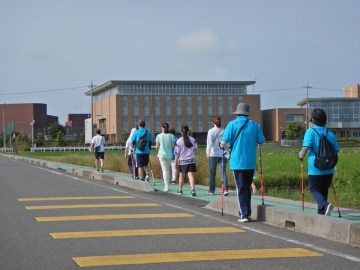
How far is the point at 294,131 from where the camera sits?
4031 inches

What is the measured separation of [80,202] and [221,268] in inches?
292

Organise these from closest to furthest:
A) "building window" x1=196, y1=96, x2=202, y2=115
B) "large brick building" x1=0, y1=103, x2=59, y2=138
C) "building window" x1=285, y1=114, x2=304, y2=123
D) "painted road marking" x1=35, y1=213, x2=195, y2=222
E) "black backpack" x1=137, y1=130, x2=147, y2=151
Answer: "painted road marking" x1=35, y1=213, x2=195, y2=222 < "black backpack" x1=137, y1=130, x2=147, y2=151 < "building window" x1=196, y1=96, x2=202, y2=115 < "building window" x1=285, y1=114, x2=304, y2=123 < "large brick building" x1=0, y1=103, x2=59, y2=138

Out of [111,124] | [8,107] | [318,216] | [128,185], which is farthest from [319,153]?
[8,107]

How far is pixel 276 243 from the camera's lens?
8281 mm

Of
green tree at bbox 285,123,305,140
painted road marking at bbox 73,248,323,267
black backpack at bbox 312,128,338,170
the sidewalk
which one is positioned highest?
green tree at bbox 285,123,305,140

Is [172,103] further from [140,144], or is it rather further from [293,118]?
[140,144]

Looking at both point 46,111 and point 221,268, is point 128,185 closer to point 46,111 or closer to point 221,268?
point 221,268

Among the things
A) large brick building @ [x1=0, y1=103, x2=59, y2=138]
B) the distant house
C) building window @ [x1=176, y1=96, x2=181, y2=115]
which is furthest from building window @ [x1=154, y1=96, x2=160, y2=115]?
the distant house

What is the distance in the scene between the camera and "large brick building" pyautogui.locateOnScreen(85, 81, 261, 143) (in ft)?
337

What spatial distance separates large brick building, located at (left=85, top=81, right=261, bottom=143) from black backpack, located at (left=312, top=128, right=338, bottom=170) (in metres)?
92.3

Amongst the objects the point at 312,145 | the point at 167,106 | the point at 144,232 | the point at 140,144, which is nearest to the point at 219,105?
the point at 167,106

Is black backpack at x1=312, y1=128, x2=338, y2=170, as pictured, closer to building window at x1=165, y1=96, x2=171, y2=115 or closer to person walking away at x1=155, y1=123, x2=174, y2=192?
person walking away at x1=155, y1=123, x2=174, y2=192

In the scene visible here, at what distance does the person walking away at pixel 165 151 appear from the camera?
16.0m

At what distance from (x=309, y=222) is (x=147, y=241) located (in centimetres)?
261
